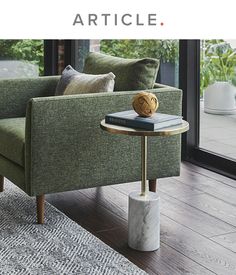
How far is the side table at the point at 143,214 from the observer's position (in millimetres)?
2746

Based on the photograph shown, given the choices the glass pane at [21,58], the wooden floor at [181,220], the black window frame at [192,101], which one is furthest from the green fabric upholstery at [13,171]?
the glass pane at [21,58]

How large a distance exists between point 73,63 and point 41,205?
273 cm

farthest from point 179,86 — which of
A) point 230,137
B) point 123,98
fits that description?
point 123,98

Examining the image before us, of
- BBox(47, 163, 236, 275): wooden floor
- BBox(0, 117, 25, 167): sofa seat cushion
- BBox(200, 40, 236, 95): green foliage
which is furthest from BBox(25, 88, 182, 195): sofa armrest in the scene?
BBox(200, 40, 236, 95): green foliage

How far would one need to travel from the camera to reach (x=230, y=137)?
4168 millimetres

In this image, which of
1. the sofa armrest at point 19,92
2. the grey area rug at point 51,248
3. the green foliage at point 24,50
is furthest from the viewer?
the green foliage at point 24,50

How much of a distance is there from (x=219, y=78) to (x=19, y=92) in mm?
1368

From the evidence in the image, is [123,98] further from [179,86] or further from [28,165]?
[179,86]

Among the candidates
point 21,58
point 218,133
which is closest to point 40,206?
point 218,133

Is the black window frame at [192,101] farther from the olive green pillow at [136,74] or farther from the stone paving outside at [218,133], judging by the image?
the olive green pillow at [136,74]

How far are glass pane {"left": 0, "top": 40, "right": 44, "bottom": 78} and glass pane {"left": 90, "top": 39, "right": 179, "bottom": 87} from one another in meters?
0.97

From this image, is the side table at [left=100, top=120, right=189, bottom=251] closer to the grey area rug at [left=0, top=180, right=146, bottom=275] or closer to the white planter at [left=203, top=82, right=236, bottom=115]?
the grey area rug at [left=0, top=180, right=146, bottom=275]

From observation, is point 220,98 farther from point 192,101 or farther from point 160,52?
point 160,52

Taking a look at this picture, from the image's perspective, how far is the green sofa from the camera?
9.91 feet
